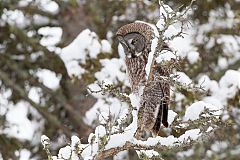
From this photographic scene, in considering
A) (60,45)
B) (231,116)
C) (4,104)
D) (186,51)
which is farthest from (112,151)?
(60,45)

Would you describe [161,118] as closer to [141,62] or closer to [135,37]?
[141,62]

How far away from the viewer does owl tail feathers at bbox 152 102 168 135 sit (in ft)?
14.2

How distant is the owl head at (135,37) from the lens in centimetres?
476

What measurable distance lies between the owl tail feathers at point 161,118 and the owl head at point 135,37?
46 cm

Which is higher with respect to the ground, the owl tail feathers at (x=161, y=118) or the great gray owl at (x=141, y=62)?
the great gray owl at (x=141, y=62)

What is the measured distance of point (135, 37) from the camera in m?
4.80

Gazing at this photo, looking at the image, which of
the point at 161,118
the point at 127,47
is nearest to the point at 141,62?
the point at 127,47

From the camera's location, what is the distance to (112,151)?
3.13m

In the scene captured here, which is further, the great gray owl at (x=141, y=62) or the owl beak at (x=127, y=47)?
the owl beak at (x=127, y=47)

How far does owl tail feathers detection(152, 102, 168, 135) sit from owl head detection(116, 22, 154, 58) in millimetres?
464

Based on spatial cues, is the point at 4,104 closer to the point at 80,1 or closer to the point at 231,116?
the point at 80,1

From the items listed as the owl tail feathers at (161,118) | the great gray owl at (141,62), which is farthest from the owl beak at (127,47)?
the owl tail feathers at (161,118)

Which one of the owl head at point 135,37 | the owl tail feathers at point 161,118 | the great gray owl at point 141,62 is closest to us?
the owl tail feathers at point 161,118

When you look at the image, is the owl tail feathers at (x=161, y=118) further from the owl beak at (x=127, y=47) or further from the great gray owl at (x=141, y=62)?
the owl beak at (x=127, y=47)
